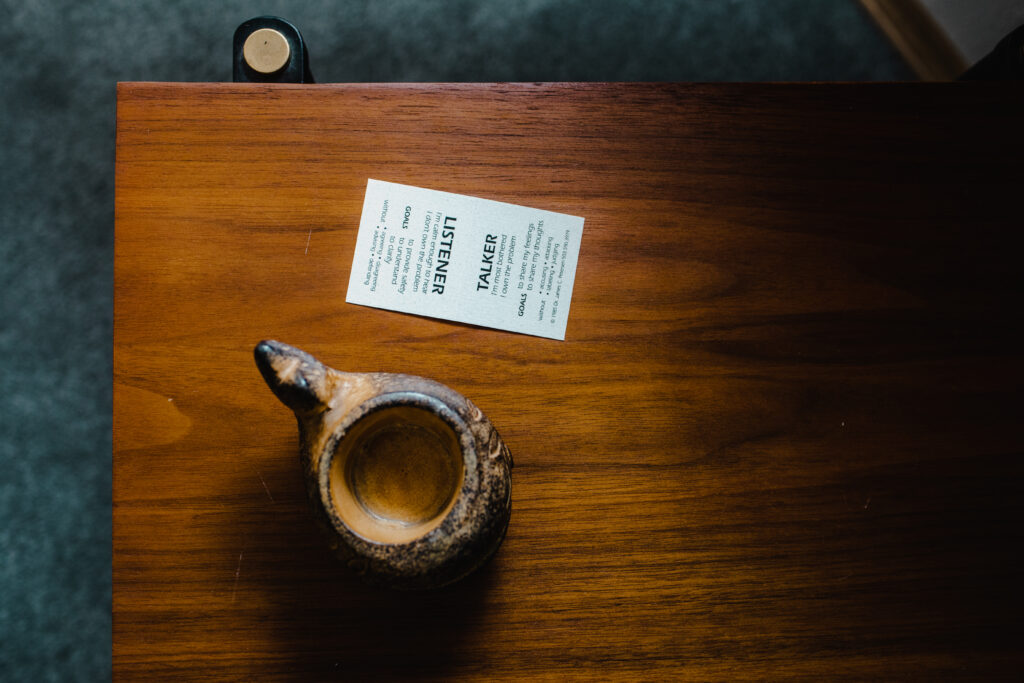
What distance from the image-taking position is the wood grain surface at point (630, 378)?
2.30ft

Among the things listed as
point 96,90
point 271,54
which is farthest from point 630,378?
point 96,90

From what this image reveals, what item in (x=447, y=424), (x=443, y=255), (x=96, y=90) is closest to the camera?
(x=447, y=424)

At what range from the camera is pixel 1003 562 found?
2.38 feet

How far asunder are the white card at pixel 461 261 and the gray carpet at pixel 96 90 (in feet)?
1.65

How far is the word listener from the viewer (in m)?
0.72

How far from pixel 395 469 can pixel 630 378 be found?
0.26 m

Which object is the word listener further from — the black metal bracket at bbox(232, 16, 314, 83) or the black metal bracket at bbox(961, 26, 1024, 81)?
the black metal bracket at bbox(961, 26, 1024, 81)

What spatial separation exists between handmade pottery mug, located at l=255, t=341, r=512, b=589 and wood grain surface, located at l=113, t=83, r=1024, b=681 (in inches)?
4.3

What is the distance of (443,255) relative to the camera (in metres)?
0.72

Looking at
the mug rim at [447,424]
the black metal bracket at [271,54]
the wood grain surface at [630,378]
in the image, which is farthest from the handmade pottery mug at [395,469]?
the black metal bracket at [271,54]

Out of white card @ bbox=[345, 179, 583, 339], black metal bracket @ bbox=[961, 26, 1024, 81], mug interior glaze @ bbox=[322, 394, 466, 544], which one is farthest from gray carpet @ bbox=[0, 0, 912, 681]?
mug interior glaze @ bbox=[322, 394, 466, 544]

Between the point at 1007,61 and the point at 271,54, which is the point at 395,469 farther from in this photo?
the point at 1007,61

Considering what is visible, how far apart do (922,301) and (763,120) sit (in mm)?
261

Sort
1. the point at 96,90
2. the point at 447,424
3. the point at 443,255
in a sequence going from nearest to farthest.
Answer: the point at 447,424, the point at 443,255, the point at 96,90
